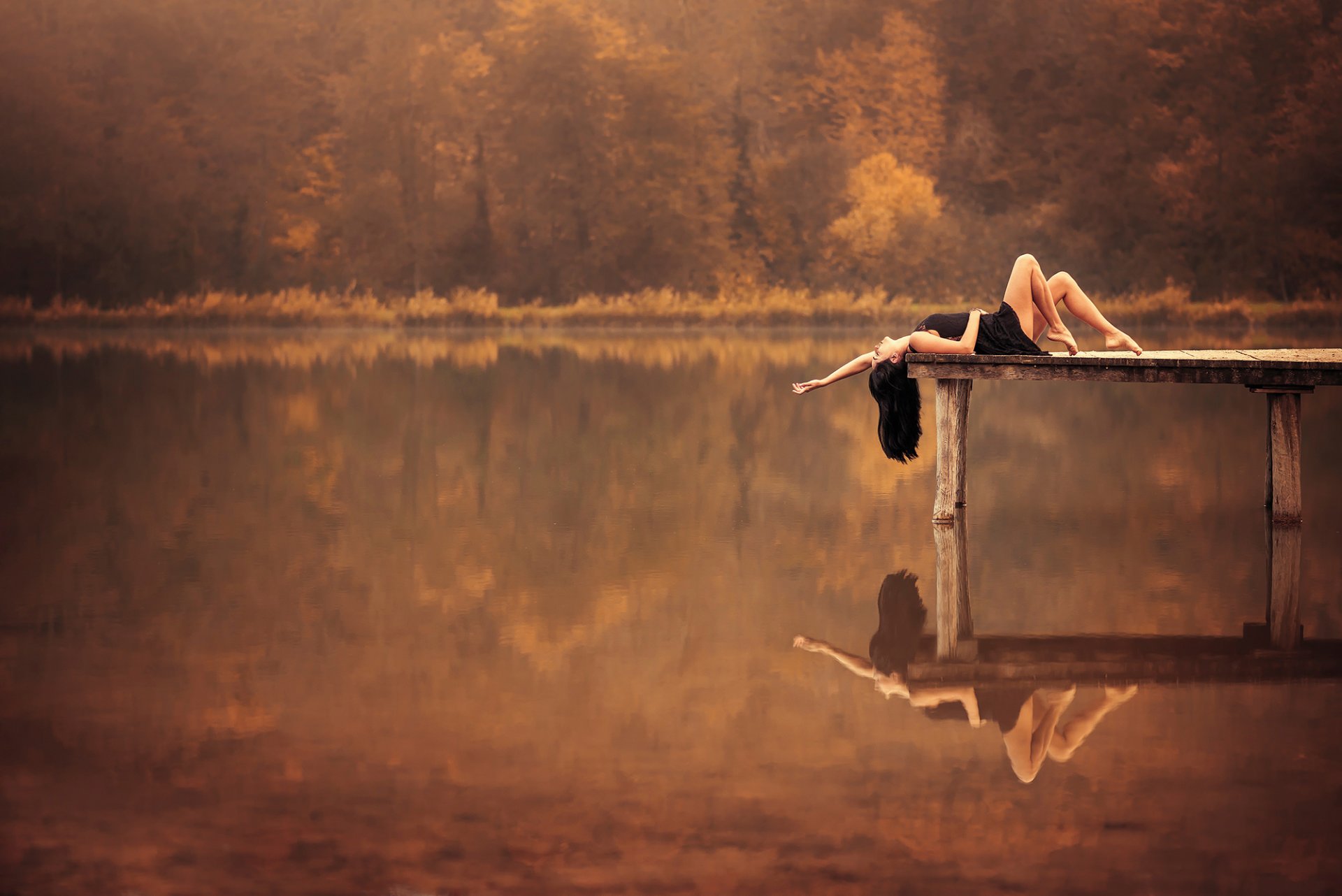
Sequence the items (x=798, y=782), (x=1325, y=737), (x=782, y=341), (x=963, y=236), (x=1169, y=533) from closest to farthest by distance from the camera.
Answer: (x=798, y=782), (x=1325, y=737), (x=1169, y=533), (x=782, y=341), (x=963, y=236)

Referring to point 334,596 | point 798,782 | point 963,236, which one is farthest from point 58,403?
point 963,236

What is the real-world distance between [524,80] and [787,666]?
1749 inches

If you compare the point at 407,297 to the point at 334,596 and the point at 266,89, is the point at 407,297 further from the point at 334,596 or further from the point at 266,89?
the point at 334,596

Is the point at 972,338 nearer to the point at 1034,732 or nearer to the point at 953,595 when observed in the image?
the point at 953,595

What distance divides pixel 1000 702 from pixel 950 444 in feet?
12.2

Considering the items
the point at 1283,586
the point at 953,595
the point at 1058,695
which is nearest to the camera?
the point at 1058,695

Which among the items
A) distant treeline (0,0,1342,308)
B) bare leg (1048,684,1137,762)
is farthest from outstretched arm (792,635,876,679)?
distant treeline (0,0,1342,308)

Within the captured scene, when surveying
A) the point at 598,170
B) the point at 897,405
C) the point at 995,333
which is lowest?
the point at 897,405

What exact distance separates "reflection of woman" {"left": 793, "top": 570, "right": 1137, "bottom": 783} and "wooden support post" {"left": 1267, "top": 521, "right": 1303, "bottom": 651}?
116cm

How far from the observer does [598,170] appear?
48094mm

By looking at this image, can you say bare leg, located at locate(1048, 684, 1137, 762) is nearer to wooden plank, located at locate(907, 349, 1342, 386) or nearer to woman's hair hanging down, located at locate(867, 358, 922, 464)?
wooden plank, located at locate(907, 349, 1342, 386)

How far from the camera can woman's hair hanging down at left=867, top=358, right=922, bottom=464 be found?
341 inches

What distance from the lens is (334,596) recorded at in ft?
22.7

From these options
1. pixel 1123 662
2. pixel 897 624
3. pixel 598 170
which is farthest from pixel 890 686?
pixel 598 170
